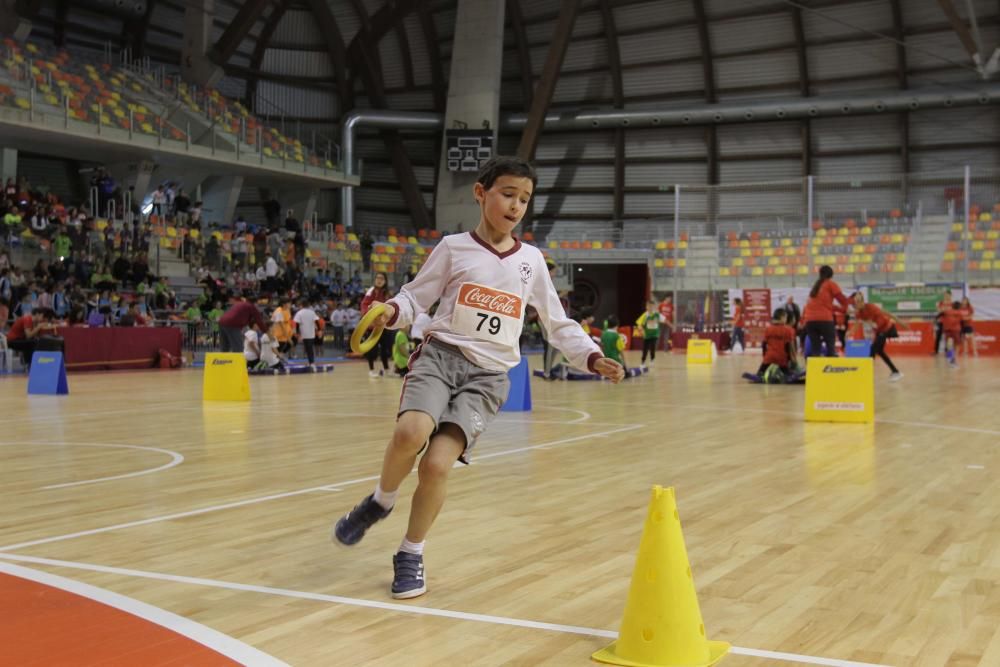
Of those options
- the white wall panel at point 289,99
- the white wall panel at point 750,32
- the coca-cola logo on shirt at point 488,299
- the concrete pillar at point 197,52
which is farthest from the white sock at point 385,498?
the white wall panel at point 289,99

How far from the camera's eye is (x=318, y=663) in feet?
10.4

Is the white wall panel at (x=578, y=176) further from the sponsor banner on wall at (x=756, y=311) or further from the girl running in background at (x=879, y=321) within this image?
the girl running in background at (x=879, y=321)

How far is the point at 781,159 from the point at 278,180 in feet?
71.8

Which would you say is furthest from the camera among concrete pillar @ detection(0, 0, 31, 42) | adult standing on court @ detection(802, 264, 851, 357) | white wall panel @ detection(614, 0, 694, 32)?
white wall panel @ detection(614, 0, 694, 32)

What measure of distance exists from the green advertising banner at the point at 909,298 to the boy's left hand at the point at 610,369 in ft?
91.3

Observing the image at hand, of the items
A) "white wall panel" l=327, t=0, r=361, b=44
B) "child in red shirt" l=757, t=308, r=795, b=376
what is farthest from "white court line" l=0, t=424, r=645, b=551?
"white wall panel" l=327, t=0, r=361, b=44

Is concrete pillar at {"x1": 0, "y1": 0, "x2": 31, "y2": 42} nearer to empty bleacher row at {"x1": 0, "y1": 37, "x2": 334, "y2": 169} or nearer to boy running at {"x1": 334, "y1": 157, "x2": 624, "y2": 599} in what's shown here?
empty bleacher row at {"x1": 0, "y1": 37, "x2": 334, "y2": 169}

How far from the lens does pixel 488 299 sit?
4344mm

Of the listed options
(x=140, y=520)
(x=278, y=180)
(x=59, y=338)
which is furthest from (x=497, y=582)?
(x=278, y=180)

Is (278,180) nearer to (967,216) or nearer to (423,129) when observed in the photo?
(423,129)

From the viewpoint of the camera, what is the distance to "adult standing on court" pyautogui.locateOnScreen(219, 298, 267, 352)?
19.9 m

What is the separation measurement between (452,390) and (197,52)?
133ft

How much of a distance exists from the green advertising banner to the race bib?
27.9 meters

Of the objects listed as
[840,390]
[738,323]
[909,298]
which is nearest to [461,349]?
[840,390]
